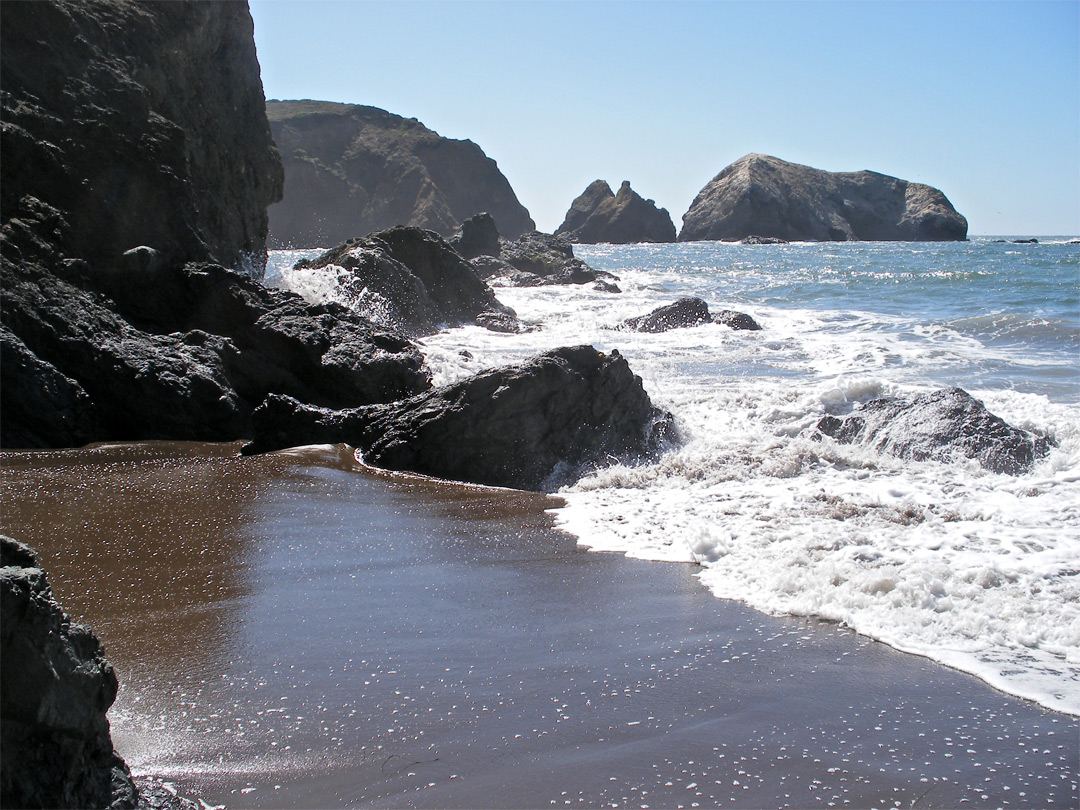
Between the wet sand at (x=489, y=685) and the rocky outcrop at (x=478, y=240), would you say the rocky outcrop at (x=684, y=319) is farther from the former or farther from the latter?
the rocky outcrop at (x=478, y=240)

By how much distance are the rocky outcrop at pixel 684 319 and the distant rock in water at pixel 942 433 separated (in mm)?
10890

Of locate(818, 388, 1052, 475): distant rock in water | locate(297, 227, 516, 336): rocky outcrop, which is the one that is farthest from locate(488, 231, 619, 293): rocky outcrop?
locate(818, 388, 1052, 475): distant rock in water

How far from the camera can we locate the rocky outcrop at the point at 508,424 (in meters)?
7.73

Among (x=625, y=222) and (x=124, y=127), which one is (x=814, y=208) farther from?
(x=124, y=127)

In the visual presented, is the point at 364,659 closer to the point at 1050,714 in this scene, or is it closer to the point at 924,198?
the point at 1050,714

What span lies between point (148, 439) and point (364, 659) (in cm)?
547

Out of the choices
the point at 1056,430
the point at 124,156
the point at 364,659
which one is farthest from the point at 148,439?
the point at 1056,430

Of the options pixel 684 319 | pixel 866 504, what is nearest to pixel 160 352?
pixel 866 504

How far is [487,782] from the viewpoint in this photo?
2.94 meters

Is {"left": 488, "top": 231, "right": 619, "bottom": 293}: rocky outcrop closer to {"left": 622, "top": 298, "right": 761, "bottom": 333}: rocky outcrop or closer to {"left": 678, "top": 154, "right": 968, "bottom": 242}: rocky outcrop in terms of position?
{"left": 622, "top": 298, "right": 761, "bottom": 333}: rocky outcrop

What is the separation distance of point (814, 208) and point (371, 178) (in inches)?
2122

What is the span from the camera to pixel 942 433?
25.6ft

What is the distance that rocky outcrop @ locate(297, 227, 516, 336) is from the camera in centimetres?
1744

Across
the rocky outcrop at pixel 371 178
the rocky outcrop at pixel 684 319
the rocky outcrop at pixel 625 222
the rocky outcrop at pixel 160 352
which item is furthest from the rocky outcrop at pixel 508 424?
the rocky outcrop at pixel 625 222
